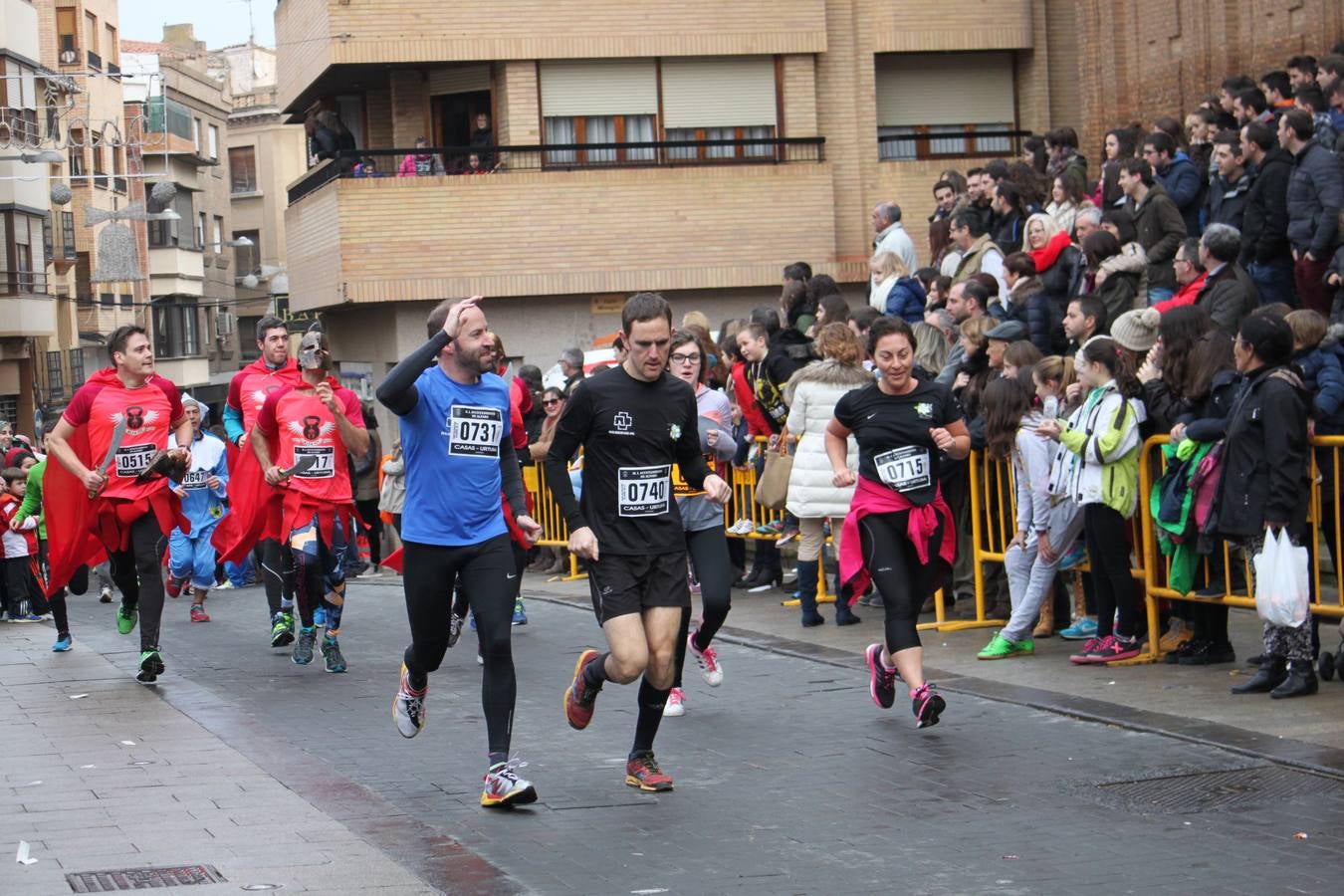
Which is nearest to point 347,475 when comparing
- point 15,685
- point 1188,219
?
point 15,685

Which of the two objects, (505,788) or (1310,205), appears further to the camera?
(1310,205)

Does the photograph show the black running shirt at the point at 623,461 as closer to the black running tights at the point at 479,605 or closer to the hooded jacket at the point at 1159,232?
the black running tights at the point at 479,605

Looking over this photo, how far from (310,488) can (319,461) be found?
0.60ft

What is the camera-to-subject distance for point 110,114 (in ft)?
217

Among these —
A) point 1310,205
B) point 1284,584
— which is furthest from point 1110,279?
point 1284,584

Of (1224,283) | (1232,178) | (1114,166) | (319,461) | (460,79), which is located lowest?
(319,461)

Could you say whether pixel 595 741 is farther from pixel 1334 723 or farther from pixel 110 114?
pixel 110 114

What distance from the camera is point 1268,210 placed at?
13.7 m

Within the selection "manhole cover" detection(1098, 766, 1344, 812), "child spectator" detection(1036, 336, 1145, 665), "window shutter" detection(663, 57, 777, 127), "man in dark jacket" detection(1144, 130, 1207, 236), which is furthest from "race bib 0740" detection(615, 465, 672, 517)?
"window shutter" detection(663, 57, 777, 127)

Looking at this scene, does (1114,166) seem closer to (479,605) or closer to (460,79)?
(479,605)

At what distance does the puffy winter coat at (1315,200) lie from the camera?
1291cm

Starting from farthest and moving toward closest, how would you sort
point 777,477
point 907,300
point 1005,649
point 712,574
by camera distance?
point 907,300, point 777,477, point 1005,649, point 712,574

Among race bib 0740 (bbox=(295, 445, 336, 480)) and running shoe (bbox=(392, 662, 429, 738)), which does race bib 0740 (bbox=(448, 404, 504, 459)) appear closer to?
running shoe (bbox=(392, 662, 429, 738))

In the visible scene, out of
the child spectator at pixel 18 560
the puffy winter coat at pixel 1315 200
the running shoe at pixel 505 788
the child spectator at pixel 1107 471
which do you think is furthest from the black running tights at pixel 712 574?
the child spectator at pixel 18 560
